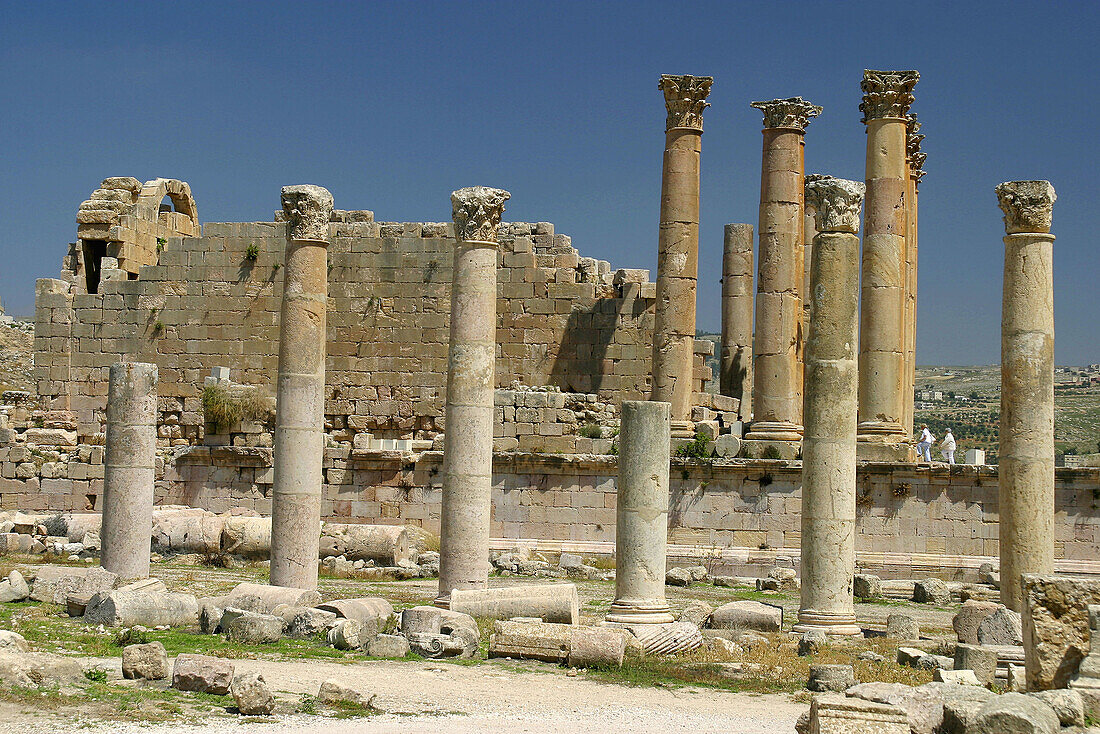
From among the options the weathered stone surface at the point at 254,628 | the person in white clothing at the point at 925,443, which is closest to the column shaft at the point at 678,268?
the person in white clothing at the point at 925,443

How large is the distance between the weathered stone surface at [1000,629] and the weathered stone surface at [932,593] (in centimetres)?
519

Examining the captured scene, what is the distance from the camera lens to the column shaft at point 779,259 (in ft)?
81.8

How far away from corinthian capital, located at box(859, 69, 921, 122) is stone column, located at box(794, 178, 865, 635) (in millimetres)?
7790

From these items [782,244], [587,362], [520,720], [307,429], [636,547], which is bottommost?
[520,720]

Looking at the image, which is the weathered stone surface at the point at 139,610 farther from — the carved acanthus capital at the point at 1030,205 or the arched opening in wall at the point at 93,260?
the arched opening in wall at the point at 93,260

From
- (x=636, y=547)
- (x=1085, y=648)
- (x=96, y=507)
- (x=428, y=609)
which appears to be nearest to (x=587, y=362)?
(x=96, y=507)

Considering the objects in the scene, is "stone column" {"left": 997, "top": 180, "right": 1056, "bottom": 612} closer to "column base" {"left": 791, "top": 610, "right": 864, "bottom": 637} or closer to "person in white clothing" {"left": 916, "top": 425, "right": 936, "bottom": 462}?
"column base" {"left": 791, "top": 610, "right": 864, "bottom": 637}

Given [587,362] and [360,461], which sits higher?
[587,362]

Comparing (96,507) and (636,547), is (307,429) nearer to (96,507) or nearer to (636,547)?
(636,547)

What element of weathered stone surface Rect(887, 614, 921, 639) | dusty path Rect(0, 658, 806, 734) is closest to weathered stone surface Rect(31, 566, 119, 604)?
dusty path Rect(0, 658, 806, 734)

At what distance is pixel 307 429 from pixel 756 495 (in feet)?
28.7

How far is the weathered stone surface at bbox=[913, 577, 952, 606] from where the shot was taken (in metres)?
20.3

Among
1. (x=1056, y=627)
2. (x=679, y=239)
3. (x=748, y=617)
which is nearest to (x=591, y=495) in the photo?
(x=679, y=239)

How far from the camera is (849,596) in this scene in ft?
54.3
